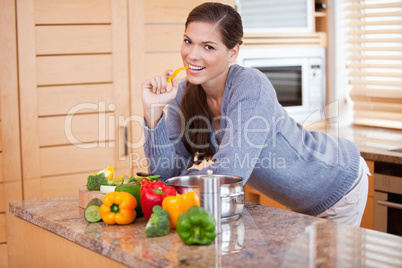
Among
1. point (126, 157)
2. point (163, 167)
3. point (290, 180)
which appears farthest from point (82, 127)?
point (290, 180)

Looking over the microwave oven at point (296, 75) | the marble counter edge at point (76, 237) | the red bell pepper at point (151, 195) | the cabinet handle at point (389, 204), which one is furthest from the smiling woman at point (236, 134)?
the microwave oven at point (296, 75)

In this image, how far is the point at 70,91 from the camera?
2.94 metres

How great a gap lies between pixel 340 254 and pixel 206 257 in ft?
1.09

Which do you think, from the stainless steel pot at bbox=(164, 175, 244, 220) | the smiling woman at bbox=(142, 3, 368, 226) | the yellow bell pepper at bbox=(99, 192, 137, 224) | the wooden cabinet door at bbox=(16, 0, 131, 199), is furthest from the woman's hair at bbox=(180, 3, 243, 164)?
the wooden cabinet door at bbox=(16, 0, 131, 199)

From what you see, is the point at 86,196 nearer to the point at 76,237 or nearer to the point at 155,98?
the point at 76,237

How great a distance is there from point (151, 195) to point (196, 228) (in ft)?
0.80

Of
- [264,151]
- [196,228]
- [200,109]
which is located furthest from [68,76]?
[196,228]

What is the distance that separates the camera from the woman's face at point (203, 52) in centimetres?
196

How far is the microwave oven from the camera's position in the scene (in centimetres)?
364

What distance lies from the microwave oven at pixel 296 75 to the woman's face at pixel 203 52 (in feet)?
5.17

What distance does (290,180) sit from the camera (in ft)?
6.57

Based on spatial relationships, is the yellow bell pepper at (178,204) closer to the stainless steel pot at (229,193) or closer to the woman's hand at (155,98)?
the stainless steel pot at (229,193)

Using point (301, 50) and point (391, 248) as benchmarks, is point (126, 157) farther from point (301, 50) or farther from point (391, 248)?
point (391, 248)

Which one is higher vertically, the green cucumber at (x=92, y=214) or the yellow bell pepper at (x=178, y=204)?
the yellow bell pepper at (x=178, y=204)
